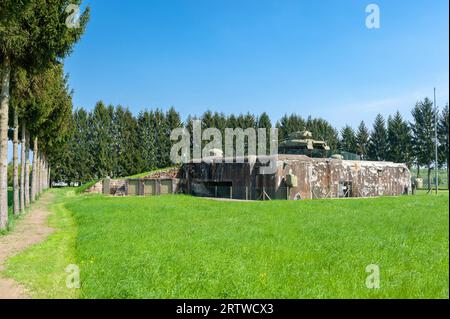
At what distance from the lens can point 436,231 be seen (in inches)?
425

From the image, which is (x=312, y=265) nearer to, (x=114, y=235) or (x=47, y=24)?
(x=114, y=235)

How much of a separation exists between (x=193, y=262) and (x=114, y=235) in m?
4.45

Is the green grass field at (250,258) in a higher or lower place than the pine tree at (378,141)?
lower

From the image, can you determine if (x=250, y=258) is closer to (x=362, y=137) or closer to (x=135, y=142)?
(x=135, y=142)

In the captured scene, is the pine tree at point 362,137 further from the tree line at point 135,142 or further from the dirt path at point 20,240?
the dirt path at point 20,240

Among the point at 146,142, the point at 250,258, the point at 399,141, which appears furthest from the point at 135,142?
the point at 250,258

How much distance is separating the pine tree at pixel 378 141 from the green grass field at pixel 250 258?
182 feet

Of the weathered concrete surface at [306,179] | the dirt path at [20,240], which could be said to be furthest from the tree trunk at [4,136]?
the weathered concrete surface at [306,179]

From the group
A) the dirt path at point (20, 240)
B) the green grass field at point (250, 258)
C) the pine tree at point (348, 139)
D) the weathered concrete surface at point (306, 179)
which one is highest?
the pine tree at point (348, 139)

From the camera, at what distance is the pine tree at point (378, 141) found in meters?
66.7

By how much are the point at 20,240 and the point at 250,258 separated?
8.15m

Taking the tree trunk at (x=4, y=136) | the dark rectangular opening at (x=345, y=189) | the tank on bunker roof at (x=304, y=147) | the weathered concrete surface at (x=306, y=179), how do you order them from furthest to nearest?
the tank on bunker roof at (x=304, y=147) < the dark rectangular opening at (x=345, y=189) < the weathered concrete surface at (x=306, y=179) < the tree trunk at (x=4, y=136)

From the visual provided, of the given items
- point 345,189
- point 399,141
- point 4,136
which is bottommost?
point 345,189

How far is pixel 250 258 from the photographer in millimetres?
8633
